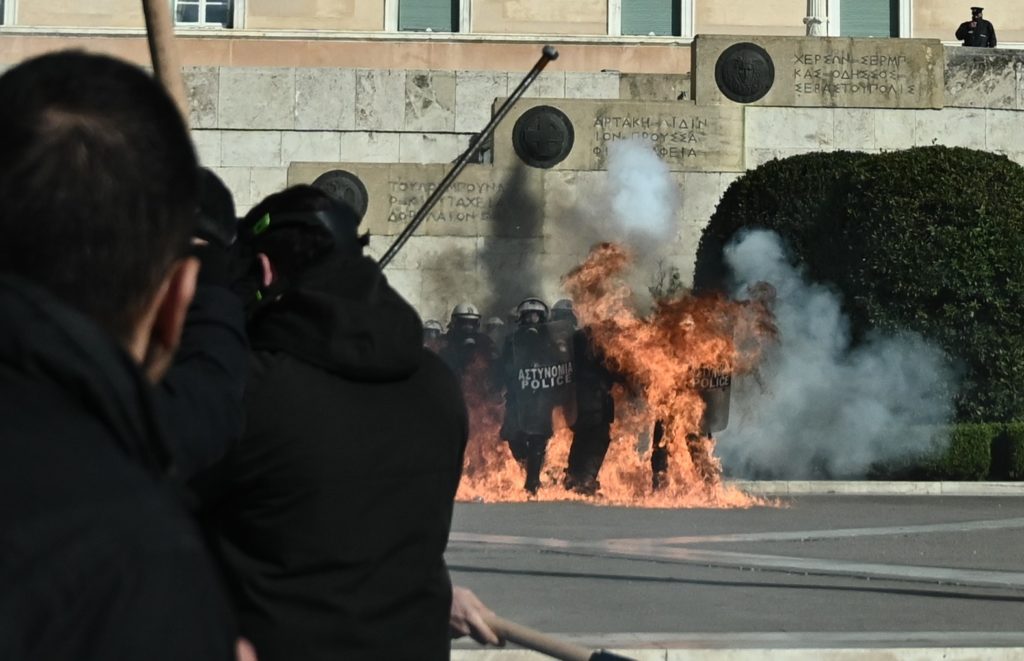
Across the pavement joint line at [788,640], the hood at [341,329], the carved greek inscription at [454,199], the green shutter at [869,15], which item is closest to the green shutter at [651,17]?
the green shutter at [869,15]

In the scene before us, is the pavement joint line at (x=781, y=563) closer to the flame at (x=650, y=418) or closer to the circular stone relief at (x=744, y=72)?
the flame at (x=650, y=418)

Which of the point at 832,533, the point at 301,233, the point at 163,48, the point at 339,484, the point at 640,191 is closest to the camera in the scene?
the point at 339,484

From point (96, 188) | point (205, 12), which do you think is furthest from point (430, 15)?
point (96, 188)

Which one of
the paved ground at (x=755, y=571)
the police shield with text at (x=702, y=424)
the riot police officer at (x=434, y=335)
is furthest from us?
the riot police officer at (x=434, y=335)

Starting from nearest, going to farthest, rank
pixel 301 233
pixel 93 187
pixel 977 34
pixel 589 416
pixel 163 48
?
pixel 93 187, pixel 301 233, pixel 163 48, pixel 589 416, pixel 977 34

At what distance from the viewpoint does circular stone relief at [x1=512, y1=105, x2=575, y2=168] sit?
2106 centimetres

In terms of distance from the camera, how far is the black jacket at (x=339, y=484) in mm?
2713

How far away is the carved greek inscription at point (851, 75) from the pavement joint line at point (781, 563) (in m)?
11.7

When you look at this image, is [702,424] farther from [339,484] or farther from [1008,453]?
[339,484]

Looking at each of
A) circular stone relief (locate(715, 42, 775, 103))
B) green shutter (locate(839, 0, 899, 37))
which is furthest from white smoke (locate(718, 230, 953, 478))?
green shutter (locate(839, 0, 899, 37))

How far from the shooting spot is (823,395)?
60.0 feet

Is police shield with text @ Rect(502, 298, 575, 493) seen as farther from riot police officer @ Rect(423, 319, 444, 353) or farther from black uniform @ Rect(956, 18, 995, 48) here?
black uniform @ Rect(956, 18, 995, 48)

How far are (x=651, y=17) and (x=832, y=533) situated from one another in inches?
657

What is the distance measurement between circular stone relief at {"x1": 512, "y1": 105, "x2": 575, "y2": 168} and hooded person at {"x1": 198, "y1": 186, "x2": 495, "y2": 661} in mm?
18119
